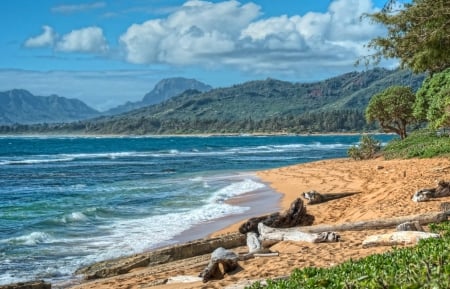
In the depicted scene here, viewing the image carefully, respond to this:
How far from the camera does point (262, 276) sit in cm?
937

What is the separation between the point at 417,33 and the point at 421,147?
63.2 feet

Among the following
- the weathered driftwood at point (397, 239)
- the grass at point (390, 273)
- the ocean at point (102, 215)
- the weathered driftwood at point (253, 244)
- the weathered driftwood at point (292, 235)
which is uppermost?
the grass at point (390, 273)

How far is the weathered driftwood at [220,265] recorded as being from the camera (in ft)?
32.9

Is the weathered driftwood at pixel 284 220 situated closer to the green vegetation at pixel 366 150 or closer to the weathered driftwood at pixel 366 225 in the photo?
the weathered driftwood at pixel 366 225

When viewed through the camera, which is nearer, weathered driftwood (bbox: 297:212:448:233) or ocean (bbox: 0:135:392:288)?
weathered driftwood (bbox: 297:212:448:233)

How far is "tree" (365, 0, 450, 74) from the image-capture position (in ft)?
43.7

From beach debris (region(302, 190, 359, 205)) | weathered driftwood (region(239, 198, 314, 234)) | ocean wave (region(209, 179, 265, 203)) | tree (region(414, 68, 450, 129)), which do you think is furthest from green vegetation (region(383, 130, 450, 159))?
weathered driftwood (region(239, 198, 314, 234))

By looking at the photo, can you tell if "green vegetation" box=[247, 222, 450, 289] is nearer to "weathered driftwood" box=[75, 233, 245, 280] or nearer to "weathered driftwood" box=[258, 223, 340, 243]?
"weathered driftwood" box=[258, 223, 340, 243]

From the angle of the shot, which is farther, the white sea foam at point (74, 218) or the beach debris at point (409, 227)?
the white sea foam at point (74, 218)

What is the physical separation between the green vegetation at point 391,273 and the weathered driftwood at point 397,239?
105cm

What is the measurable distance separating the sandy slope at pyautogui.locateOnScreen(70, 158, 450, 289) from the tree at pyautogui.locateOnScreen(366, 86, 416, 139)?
36.2 ft

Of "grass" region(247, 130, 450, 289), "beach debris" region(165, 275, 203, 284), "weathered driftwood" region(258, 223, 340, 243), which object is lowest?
"beach debris" region(165, 275, 203, 284)

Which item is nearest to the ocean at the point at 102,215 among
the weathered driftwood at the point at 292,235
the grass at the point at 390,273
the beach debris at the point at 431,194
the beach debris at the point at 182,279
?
the beach debris at the point at 182,279

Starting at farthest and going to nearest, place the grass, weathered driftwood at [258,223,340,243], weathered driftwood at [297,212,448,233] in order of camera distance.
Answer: weathered driftwood at [297,212,448,233] < weathered driftwood at [258,223,340,243] < the grass
